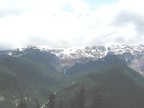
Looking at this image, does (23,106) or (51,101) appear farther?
(23,106)

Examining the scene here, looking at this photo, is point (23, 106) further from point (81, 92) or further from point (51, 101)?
point (81, 92)

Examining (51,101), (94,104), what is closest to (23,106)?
(51,101)

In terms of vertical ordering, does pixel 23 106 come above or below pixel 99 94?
below

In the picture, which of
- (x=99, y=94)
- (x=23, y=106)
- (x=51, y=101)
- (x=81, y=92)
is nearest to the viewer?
(x=99, y=94)

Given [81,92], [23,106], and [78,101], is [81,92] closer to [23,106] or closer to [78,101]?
[78,101]

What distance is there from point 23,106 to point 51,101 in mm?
10205

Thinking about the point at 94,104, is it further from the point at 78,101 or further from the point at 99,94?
the point at 78,101

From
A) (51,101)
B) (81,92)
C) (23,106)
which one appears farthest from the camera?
(23,106)

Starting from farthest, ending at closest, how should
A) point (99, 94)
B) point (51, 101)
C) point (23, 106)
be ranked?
point (23, 106), point (51, 101), point (99, 94)

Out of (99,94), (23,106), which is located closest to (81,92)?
(99,94)

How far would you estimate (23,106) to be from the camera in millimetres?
97625

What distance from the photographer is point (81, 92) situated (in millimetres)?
76250

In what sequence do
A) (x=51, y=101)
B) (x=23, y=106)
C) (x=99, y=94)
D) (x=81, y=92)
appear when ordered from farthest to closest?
(x=23, y=106) < (x=51, y=101) < (x=81, y=92) < (x=99, y=94)

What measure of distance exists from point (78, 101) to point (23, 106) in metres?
23.8
